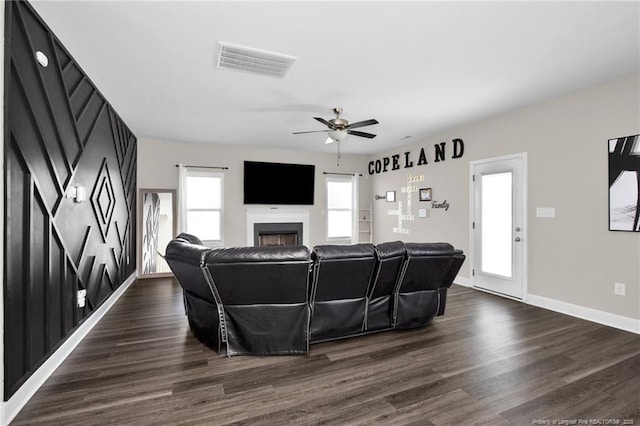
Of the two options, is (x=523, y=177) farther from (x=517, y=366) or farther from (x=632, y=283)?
(x=517, y=366)

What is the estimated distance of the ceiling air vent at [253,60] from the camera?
112 inches

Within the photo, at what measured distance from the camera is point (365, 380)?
2379 millimetres

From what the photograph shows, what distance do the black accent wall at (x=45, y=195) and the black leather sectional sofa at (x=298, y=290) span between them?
918 mm

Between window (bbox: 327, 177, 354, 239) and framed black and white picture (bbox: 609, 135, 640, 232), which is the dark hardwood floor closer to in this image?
framed black and white picture (bbox: 609, 135, 640, 232)

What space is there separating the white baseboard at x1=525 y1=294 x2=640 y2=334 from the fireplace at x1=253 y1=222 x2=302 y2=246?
4.60m

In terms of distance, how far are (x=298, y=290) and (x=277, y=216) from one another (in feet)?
14.9

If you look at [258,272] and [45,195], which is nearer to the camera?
[45,195]

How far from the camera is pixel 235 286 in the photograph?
2.63 m

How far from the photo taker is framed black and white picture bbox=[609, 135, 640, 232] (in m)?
3.36

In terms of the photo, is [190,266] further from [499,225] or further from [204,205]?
[499,225]

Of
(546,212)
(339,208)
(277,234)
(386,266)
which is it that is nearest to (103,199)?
(386,266)

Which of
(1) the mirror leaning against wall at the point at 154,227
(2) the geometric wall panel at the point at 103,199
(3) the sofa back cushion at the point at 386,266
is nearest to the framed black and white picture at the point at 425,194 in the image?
(3) the sofa back cushion at the point at 386,266

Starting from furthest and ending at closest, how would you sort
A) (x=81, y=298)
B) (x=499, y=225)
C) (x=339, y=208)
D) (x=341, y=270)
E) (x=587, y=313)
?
(x=339, y=208) < (x=499, y=225) < (x=587, y=313) < (x=81, y=298) < (x=341, y=270)

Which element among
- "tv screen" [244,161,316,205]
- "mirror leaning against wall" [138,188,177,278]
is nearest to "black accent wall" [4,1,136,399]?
"mirror leaning against wall" [138,188,177,278]
